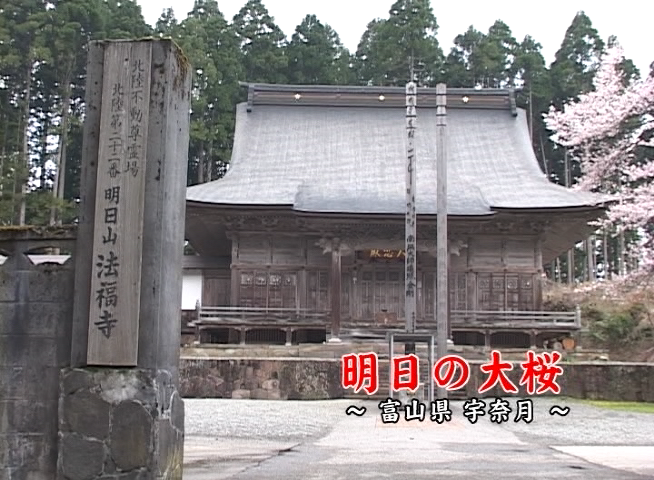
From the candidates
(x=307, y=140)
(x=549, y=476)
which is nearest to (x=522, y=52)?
(x=307, y=140)

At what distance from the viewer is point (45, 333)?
558 cm

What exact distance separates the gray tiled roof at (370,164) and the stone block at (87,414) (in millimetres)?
17196

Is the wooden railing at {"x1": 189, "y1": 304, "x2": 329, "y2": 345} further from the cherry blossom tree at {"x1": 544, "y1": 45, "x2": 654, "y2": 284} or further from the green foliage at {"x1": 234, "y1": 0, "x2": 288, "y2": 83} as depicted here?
the green foliage at {"x1": 234, "y1": 0, "x2": 288, "y2": 83}

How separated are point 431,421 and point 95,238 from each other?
824 centimetres

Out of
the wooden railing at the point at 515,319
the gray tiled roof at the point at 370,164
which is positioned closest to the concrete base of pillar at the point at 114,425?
the gray tiled roof at the point at 370,164

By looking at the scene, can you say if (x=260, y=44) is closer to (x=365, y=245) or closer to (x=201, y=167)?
(x=201, y=167)

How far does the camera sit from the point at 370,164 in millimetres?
27344

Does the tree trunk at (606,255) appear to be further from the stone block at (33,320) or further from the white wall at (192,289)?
the stone block at (33,320)

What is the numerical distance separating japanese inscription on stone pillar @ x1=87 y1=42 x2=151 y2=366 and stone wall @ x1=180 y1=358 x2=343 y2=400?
31.9 ft

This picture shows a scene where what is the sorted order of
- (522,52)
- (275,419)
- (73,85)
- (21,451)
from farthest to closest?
(522,52)
(73,85)
(275,419)
(21,451)

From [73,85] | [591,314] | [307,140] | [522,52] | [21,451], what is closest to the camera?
[21,451]

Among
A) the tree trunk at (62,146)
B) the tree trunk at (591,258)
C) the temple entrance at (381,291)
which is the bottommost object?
the temple entrance at (381,291)

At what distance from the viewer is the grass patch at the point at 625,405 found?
45.5 feet

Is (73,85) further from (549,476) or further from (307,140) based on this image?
(549,476)
